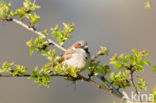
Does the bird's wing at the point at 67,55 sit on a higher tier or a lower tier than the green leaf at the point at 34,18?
lower

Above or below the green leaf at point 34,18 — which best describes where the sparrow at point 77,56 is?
below

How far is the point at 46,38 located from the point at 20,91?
23.7 metres

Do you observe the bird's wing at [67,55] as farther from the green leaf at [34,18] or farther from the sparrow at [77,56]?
the green leaf at [34,18]

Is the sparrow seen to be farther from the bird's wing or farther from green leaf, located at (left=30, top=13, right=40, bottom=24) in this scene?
green leaf, located at (left=30, top=13, right=40, bottom=24)

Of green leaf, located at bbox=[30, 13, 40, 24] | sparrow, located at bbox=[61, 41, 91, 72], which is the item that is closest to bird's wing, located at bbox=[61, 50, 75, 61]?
sparrow, located at bbox=[61, 41, 91, 72]

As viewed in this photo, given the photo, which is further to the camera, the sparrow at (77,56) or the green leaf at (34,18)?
the sparrow at (77,56)

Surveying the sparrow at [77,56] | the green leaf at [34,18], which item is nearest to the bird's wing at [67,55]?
the sparrow at [77,56]

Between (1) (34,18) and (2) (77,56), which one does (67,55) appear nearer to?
(2) (77,56)

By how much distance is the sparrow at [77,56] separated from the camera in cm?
619

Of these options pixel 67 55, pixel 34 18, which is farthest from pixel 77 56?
pixel 34 18

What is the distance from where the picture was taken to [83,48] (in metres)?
6.85

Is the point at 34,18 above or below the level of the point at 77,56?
above

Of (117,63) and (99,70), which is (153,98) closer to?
(117,63)

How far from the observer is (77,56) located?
21.6 feet
